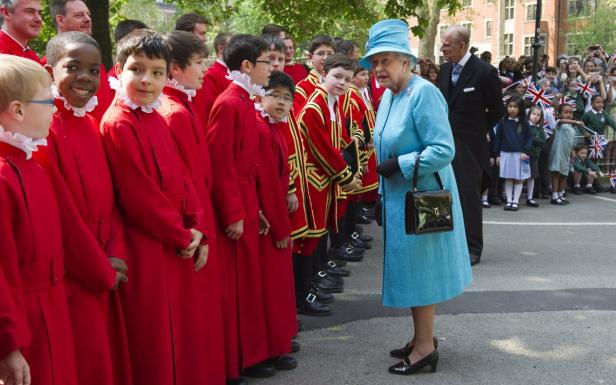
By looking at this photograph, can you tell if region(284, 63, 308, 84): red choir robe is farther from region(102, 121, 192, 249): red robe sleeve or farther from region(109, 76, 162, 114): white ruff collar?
region(102, 121, 192, 249): red robe sleeve

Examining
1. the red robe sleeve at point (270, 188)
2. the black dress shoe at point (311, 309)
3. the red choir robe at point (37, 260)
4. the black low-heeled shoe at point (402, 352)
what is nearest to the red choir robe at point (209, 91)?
the red robe sleeve at point (270, 188)

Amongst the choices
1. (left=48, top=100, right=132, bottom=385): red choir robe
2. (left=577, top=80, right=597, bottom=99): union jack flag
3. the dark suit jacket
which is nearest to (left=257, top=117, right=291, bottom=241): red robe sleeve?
(left=48, top=100, right=132, bottom=385): red choir robe

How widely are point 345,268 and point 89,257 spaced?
15.7 ft

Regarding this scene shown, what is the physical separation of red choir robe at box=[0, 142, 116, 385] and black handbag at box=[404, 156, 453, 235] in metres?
2.08

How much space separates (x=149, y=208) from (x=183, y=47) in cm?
111

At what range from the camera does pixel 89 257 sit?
3.12 metres

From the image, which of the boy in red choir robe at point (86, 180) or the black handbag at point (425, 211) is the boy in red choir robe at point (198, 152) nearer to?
the boy in red choir robe at point (86, 180)

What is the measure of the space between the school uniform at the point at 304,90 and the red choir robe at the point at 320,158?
46 cm

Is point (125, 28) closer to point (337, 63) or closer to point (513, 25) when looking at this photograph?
point (337, 63)

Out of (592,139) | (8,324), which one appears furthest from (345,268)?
(592,139)

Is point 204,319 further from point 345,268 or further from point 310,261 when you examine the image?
point 345,268

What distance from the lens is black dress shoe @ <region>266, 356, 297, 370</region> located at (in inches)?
192

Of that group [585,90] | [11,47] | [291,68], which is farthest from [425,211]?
[585,90]

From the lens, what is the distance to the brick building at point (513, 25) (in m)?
53.0
